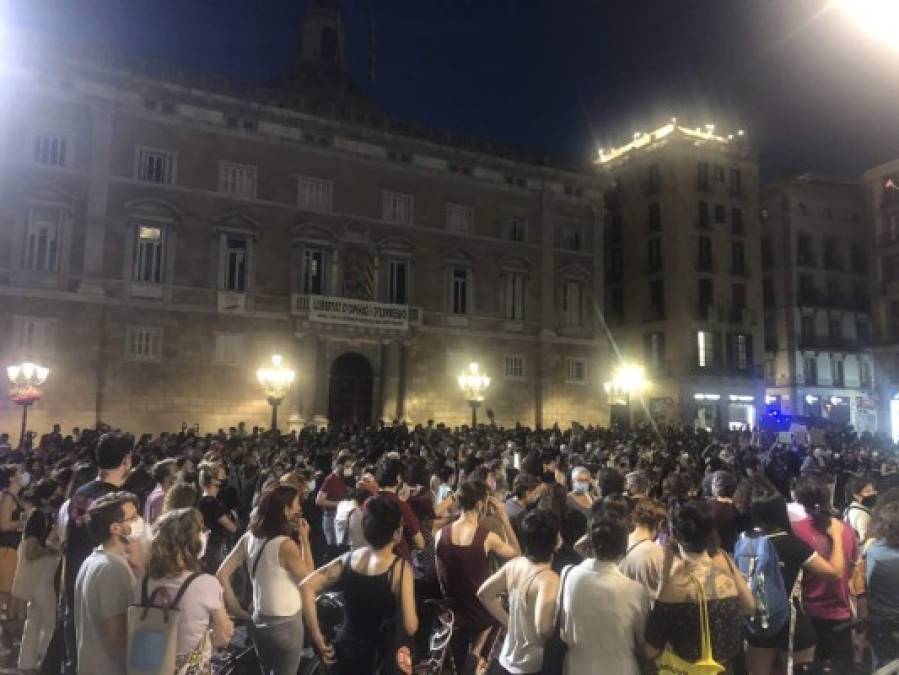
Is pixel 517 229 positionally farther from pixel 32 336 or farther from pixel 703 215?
pixel 32 336

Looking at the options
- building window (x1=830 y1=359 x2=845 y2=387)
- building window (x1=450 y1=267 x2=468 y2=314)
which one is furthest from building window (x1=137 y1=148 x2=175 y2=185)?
building window (x1=830 y1=359 x2=845 y2=387)

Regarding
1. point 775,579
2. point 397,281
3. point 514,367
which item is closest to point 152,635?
point 775,579

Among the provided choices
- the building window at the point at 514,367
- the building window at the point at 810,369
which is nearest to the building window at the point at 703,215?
the building window at the point at 810,369

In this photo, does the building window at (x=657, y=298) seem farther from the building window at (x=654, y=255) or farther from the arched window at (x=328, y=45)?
the arched window at (x=328, y=45)

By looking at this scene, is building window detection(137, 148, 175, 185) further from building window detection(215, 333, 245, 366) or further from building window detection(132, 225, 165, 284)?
building window detection(215, 333, 245, 366)

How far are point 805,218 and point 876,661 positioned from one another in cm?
4591

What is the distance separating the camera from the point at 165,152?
27.1 m

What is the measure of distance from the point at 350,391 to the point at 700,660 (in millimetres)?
27097

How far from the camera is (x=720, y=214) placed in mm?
41812

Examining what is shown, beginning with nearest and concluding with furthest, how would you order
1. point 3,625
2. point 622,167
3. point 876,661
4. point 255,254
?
point 876,661 < point 3,625 < point 255,254 < point 622,167

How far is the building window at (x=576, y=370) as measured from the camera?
34656mm

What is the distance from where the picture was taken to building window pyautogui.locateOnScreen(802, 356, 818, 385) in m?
43.9

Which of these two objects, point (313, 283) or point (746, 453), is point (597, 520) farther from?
point (313, 283)

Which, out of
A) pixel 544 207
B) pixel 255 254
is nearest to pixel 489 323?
pixel 544 207
